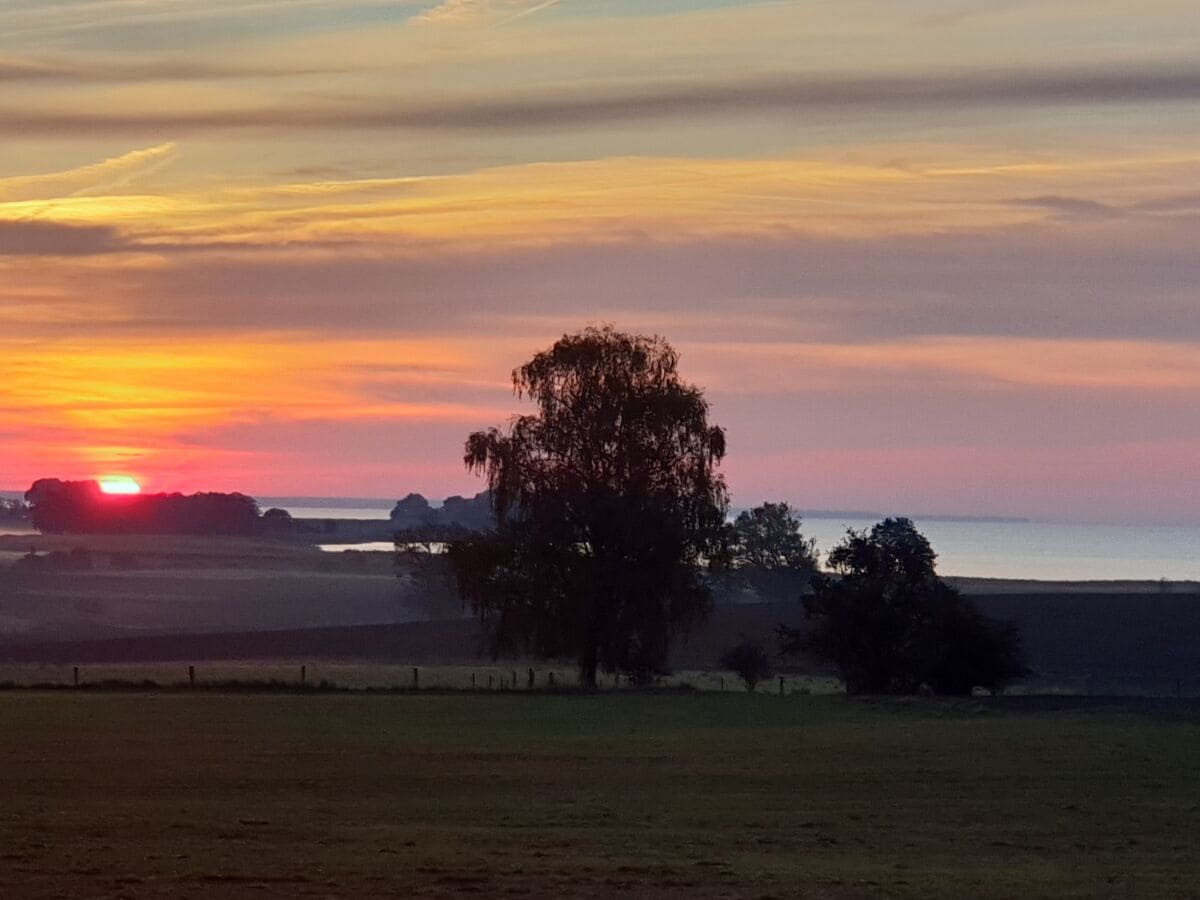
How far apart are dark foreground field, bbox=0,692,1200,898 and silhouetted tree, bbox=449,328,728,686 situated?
11.1 meters

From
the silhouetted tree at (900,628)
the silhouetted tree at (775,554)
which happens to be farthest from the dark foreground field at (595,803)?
the silhouetted tree at (775,554)

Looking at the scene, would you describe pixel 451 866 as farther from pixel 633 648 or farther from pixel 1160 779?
pixel 633 648

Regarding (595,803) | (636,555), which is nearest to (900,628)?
(636,555)

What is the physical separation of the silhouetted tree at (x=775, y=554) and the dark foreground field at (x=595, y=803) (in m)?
93.0

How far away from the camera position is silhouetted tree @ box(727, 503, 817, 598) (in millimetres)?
141000

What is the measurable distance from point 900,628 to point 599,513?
10290 mm

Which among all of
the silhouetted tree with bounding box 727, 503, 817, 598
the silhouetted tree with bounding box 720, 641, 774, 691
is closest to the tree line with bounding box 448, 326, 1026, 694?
the silhouetted tree with bounding box 720, 641, 774, 691

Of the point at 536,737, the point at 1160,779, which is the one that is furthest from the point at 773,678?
the point at 1160,779

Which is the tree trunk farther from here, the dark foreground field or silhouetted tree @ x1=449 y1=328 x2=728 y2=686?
the dark foreground field

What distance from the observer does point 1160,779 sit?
3166cm

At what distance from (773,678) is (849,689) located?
15862 millimetres

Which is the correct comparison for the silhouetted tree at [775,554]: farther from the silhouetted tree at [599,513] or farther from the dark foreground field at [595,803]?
the dark foreground field at [595,803]

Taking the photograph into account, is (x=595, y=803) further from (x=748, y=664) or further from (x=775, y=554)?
(x=775, y=554)

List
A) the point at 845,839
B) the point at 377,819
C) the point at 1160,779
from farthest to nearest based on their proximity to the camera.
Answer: the point at 1160,779
the point at 377,819
the point at 845,839
